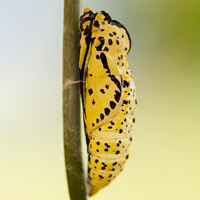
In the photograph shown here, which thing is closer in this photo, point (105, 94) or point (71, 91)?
point (71, 91)

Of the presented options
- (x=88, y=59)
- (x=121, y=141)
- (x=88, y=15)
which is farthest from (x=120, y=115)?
(x=88, y=15)

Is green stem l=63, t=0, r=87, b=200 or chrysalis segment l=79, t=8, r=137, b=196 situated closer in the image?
green stem l=63, t=0, r=87, b=200

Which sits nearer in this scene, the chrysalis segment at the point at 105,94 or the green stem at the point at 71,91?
the green stem at the point at 71,91
